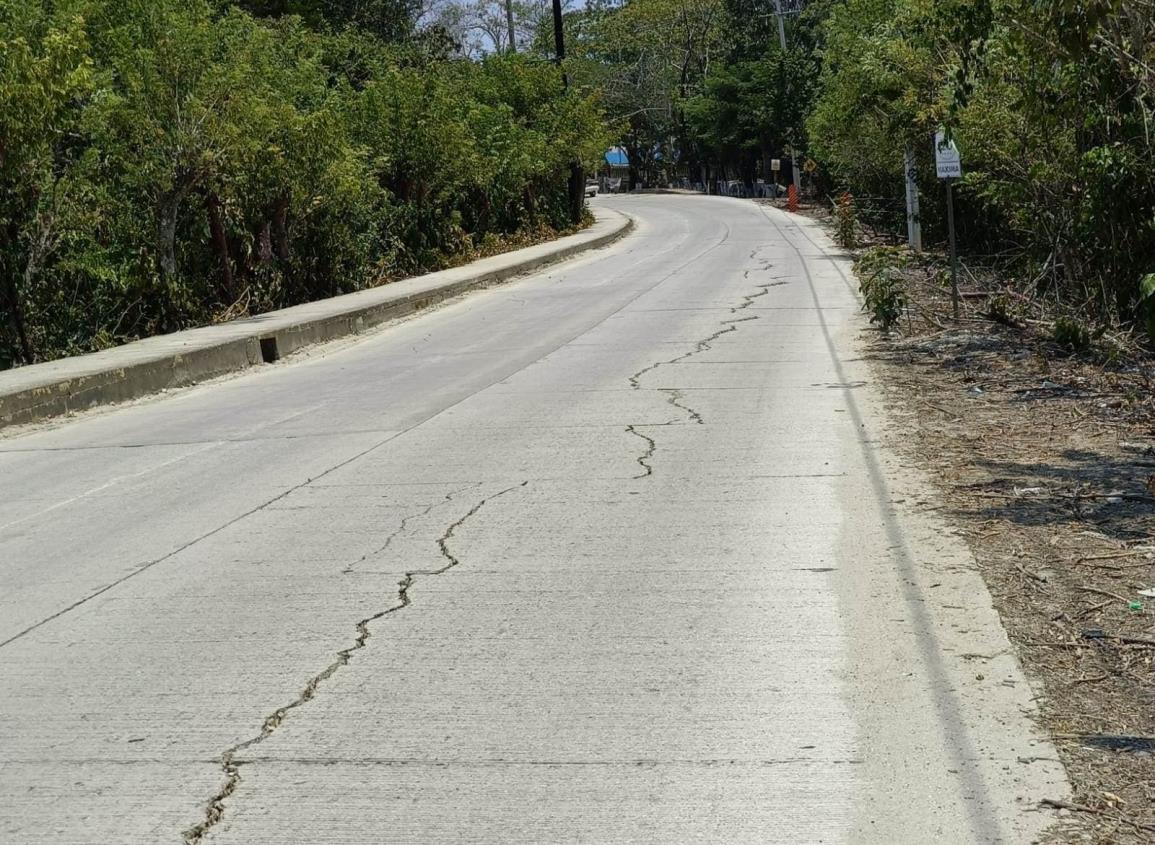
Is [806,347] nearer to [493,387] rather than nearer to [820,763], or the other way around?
[493,387]

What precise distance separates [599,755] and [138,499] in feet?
19.0

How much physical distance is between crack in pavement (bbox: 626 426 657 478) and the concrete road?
41 millimetres

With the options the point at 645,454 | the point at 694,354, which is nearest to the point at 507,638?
the point at 645,454

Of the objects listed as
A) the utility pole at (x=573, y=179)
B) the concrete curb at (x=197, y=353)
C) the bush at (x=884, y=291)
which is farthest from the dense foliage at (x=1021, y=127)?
the concrete curb at (x=197, y=353)

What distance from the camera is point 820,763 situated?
A: 466 cm

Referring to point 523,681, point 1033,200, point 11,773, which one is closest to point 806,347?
point 1033,200

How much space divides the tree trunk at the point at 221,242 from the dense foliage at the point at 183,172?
23 millimetres

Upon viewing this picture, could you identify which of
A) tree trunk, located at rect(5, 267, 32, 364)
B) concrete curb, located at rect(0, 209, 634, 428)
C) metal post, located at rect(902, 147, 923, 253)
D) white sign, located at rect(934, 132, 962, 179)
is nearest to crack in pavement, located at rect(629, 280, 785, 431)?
white sign, located at rect(934, 132, 962, 179)

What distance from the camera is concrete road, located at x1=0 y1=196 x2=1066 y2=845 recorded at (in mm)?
4449

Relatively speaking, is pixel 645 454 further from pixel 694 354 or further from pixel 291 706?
pixel 694 354

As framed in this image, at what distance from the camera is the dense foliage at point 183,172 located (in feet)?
60.1

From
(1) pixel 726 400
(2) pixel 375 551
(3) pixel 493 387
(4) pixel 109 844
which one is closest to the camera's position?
(4) pixel 109 844

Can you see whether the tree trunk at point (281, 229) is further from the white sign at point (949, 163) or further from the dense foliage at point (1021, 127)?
the white sign at point (949, 163)

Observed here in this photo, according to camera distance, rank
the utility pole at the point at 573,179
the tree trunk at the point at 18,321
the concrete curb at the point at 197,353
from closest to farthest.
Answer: the concrete curb at the point at 197,353
the tree trunk at the point at 18,321
the utility pole at the point at 573,179
